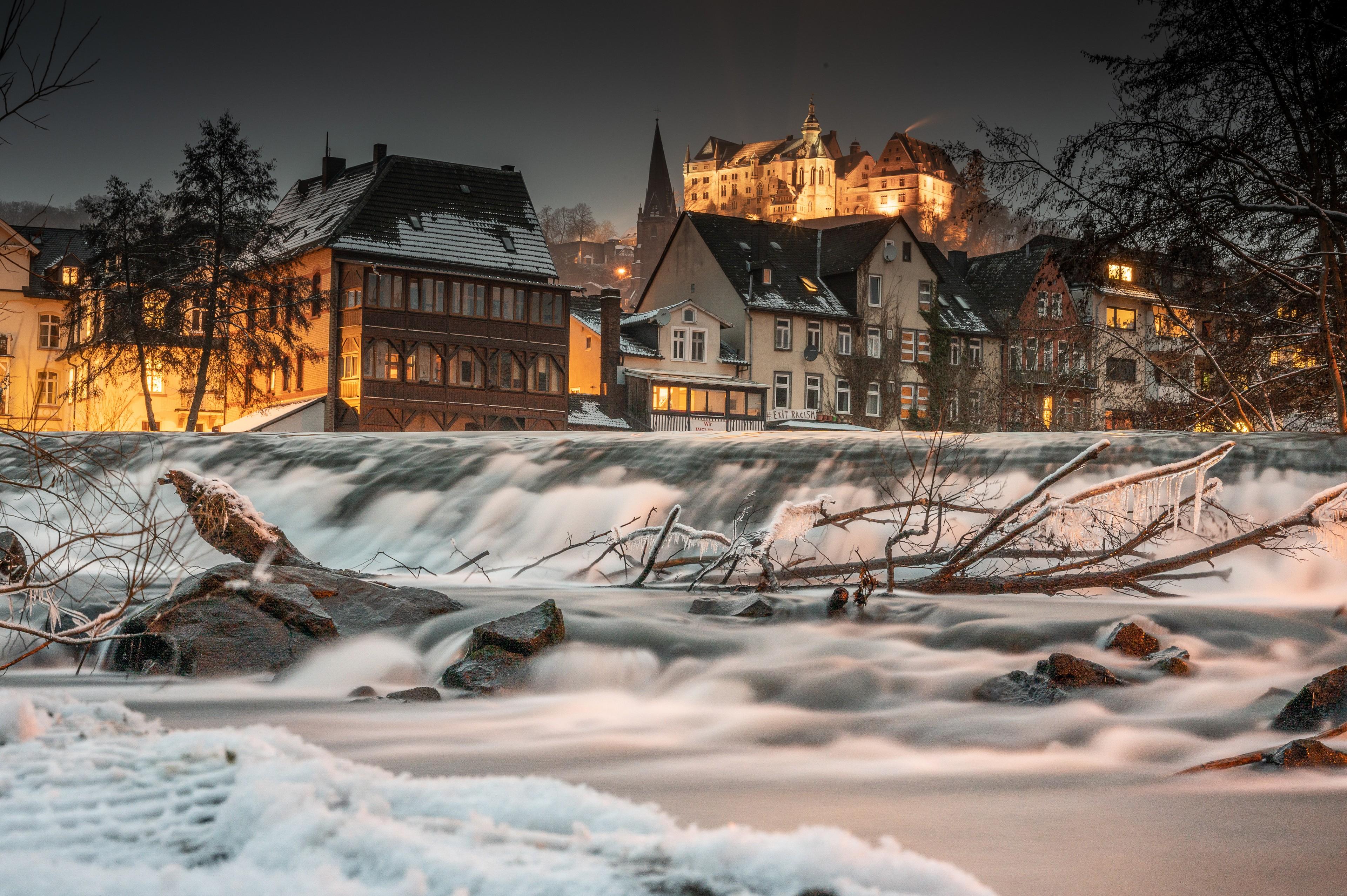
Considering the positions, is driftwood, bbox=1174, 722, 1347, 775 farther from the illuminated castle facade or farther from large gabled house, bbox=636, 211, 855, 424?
the illuminated castle facade

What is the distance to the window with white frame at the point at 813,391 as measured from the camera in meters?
59.8

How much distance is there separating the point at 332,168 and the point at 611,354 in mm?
14475

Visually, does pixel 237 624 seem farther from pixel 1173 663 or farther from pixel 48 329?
pixel 48 329

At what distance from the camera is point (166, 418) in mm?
52906

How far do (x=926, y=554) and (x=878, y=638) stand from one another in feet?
2.88

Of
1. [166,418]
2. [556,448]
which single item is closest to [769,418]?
[166,418]

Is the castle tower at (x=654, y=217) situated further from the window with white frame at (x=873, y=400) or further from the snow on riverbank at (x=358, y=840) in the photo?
the snow on riverbank at (x=358, y=840)

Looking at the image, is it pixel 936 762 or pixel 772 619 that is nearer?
pixel 936 762

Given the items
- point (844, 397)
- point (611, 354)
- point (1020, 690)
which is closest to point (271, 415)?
point (611, 354)

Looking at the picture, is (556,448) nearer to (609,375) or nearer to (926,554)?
(926,554)

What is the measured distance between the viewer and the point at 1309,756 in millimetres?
5324

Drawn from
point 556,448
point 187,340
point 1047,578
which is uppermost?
point 187,340

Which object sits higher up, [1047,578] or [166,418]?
[166,418]

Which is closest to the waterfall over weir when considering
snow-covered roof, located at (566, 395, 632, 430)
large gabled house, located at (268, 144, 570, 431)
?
large gabled house, located at (268, 144, 570, 431)
